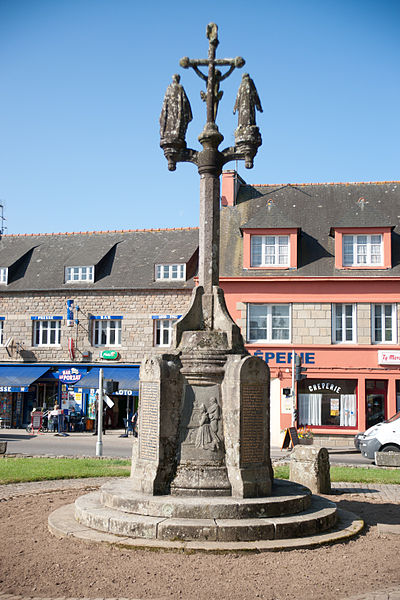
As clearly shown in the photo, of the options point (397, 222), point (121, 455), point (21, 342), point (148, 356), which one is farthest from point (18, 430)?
point (148, 356)

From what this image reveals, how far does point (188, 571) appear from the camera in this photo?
23.0 ft

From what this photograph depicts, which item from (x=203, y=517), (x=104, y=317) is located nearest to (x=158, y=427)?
(x=203, y=517)

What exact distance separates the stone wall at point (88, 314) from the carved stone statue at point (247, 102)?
67.6ft

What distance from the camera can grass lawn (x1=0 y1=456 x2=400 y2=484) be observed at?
564 inches

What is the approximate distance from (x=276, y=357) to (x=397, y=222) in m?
8.55

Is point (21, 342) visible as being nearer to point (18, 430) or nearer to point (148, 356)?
point (18, 430)

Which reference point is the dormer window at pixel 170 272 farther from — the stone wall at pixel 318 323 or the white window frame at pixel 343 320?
the white window frame at pixel 343 320

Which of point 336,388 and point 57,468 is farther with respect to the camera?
point 336,388

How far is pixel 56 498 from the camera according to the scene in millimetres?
11406

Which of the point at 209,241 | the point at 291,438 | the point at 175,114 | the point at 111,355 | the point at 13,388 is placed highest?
the point at 175,114

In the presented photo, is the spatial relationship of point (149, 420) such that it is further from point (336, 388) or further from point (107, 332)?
point (107, 332)

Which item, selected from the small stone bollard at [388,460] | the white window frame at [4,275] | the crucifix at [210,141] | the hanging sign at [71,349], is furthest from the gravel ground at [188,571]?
the white window frame at [4,275]

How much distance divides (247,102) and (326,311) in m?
17.7

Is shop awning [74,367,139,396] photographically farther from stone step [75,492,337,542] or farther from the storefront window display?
stone step [75,492,337,542]
